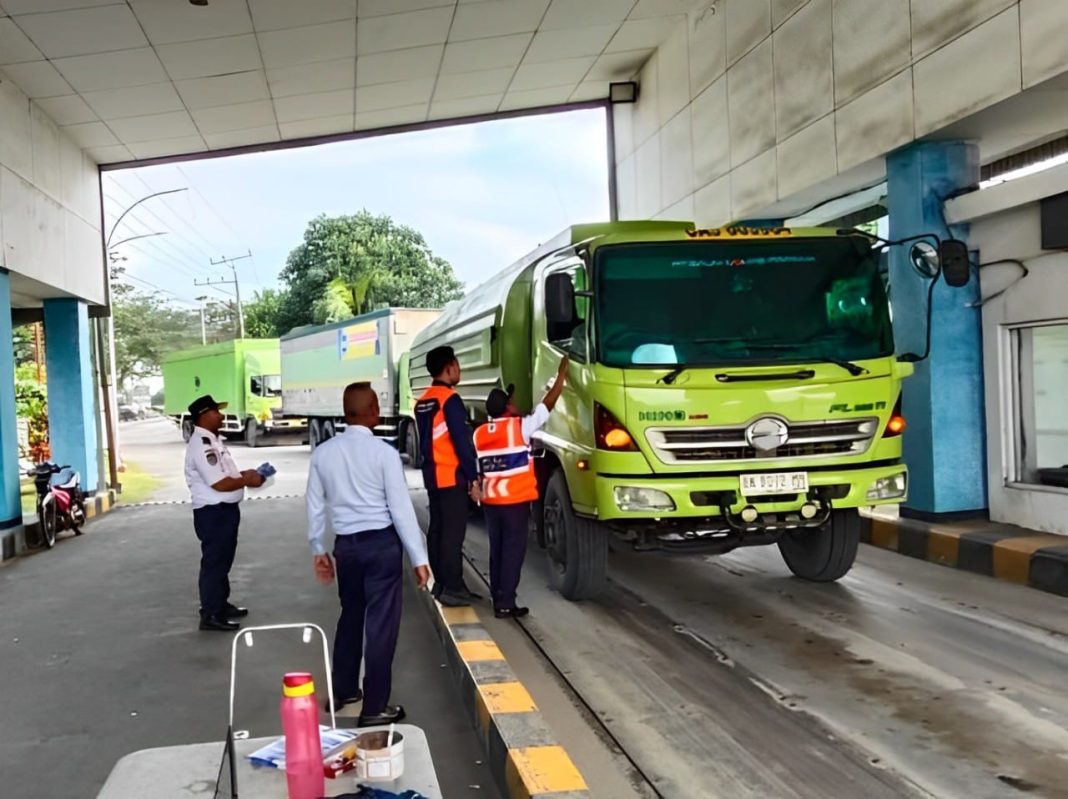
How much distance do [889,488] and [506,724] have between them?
3133 millimetres

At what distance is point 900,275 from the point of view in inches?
339

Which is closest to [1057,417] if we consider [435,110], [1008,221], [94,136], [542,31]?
[1008,221]

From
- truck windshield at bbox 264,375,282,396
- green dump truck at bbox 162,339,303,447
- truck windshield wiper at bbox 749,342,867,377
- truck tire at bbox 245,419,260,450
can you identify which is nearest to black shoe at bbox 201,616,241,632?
truck windshield wiper at bbox 749,342,867,377

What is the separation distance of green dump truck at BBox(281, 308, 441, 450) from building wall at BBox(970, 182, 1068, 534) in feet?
36.0

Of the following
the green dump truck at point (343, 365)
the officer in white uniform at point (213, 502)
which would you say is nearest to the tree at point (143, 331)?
the green dump truck at point (343, 365)

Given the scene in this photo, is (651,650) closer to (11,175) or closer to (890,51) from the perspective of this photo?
(890,51)

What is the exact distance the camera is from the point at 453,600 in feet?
21.2

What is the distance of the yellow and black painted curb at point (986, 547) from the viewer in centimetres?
666

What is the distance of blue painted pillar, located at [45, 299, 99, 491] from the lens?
1365 centimetres

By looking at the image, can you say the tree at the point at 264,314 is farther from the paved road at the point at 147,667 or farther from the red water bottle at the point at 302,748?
the red water bottle at the point at 302,748

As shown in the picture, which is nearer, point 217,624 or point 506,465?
point 506,465

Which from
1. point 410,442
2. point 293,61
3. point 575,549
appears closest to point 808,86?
point 575,549

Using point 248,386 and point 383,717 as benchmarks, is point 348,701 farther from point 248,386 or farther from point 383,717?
point 248,386

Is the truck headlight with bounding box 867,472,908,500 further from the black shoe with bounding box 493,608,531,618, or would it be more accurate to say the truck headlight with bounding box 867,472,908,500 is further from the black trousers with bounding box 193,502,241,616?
the black trousers with bounding box 193,502,241,616
